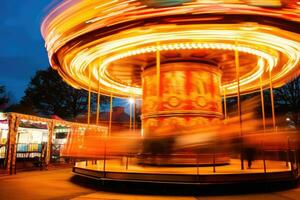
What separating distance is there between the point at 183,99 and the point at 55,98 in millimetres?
33850

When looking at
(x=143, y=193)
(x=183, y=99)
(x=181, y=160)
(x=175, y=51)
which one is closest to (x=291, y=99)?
(x=183, y=99)

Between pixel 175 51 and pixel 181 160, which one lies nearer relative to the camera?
pixel 181 160

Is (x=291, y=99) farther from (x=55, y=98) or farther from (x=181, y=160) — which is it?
(x=55, y=98)

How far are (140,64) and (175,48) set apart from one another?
2523mm

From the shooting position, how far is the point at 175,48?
36.4ft

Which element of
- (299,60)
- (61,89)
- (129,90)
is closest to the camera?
(299,60)

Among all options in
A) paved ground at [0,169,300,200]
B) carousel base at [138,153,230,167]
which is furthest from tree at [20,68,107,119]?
paved ground at [0,169,300,200]

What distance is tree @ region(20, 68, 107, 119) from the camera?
138ft

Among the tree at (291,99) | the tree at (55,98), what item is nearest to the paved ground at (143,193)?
the tree at (291,99)

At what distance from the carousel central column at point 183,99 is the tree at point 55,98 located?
3176 cm

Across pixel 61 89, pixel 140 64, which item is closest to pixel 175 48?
pixel 140 64

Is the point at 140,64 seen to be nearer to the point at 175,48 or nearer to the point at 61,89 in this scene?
the point at 175,48

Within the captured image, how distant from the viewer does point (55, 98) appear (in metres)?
42.2

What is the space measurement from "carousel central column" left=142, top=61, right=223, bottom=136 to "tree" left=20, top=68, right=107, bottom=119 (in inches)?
1250
